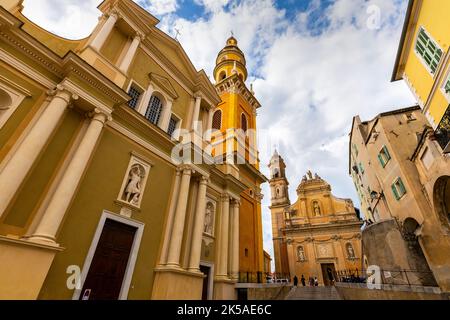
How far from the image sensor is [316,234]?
31016 mm

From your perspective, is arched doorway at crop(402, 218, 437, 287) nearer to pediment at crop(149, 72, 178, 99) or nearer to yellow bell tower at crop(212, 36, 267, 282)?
yellow bell tower at crop(212, 36, 267, 282)

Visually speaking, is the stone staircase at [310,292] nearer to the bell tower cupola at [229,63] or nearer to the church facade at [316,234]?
the church facade at [316,234]

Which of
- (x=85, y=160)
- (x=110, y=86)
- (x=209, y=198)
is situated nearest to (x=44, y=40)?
A: (x=110, y=86)

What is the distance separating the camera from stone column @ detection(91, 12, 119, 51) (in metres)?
8.84

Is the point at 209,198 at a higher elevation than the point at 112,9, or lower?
lower

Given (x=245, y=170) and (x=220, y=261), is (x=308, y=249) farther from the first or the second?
(x=220, y=261)

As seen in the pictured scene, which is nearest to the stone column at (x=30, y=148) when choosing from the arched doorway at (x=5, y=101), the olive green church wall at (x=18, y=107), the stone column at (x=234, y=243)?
the olive green church wall at (x=18, y=107)

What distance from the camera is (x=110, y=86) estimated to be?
26.3 ft

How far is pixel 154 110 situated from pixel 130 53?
2876mm

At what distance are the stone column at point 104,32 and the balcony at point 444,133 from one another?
49.3 feet

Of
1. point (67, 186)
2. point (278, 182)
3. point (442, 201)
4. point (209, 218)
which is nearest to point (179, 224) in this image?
point (209, 218)

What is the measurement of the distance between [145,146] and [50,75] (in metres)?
4.03

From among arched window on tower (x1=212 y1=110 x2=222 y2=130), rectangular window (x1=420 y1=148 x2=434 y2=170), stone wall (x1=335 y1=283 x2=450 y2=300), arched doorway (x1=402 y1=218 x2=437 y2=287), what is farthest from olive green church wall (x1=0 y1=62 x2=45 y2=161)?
arched doorway (x1=402 y1=218 x2=437 y2=287)

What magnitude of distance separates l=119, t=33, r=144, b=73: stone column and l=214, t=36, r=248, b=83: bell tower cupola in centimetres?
1423
